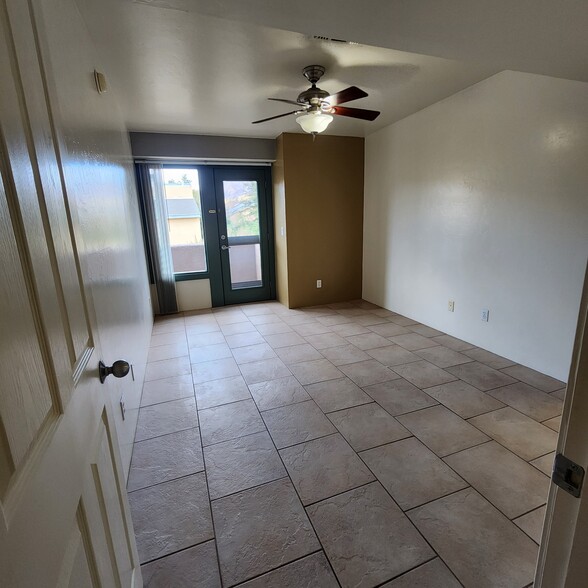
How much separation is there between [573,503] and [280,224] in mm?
4594

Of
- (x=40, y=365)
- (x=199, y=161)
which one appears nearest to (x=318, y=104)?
(x=199, y=161)

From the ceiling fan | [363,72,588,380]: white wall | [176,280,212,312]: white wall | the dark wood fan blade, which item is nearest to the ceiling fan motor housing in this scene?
the ceiling fan

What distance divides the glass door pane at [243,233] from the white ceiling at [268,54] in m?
1.18

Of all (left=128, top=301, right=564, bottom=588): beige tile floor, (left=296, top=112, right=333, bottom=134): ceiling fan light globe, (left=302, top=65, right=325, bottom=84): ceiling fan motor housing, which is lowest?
(left=128, top=301, right=564, bottom=588): beige tile floor

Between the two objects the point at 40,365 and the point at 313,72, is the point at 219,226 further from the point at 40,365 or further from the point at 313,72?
the point at 40,365

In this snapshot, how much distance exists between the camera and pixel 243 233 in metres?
5.16

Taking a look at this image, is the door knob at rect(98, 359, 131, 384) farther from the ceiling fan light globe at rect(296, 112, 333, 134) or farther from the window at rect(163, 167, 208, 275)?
the window at rect(163, 167, 208, 275)

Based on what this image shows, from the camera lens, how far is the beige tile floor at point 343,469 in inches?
53.3

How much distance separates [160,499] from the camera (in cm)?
169

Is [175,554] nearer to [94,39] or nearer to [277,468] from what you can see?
[277,468]

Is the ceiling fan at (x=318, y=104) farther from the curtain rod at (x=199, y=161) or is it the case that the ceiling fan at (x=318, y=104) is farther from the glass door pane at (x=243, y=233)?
the glass door pane at (x=243, y=233)

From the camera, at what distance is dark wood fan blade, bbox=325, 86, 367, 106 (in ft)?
7.76

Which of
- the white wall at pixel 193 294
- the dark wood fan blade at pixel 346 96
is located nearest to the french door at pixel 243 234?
the white wall at pixel 193 294

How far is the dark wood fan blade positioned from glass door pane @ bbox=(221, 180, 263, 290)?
102 inches
